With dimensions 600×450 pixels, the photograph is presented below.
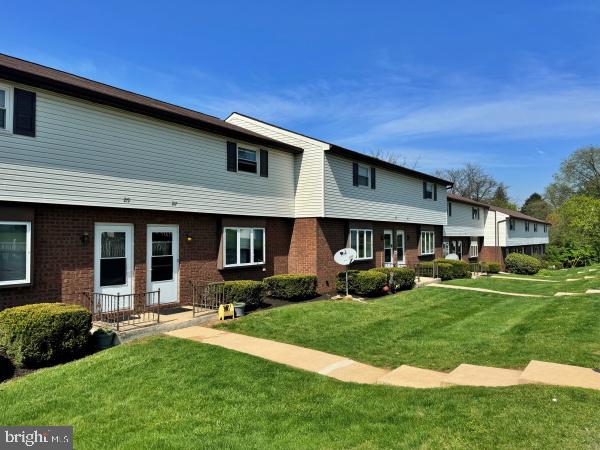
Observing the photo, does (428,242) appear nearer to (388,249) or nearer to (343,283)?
(388,249)

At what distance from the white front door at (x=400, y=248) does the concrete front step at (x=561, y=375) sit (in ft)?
54.5

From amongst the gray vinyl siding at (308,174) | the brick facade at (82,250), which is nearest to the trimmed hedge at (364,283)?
the gray vinyl siding at (308,174)

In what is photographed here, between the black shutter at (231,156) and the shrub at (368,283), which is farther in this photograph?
the shrub at (368,283)

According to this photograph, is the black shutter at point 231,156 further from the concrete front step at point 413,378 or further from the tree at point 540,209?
the tree at point 540,209

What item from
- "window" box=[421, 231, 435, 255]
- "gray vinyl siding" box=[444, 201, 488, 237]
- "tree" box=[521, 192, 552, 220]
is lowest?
"window" box=[421, 231, 435, 255]

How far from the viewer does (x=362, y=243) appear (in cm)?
2016

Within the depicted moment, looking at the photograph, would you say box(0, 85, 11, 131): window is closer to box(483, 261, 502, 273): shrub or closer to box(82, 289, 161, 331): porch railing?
box(82, 289, 161, 331): porch railing

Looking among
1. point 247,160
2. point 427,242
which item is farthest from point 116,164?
point 427,242

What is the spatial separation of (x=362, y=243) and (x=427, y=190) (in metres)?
8.61

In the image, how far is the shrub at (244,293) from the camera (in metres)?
12.6

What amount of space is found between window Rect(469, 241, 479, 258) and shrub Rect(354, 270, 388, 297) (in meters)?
23.7

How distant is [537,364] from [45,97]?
449 inches

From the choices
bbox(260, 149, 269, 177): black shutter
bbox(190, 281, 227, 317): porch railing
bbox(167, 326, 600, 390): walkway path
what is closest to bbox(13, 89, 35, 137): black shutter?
bbox(190, 281, 227, 317): porch railing

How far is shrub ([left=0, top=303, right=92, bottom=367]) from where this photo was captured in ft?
25.0
